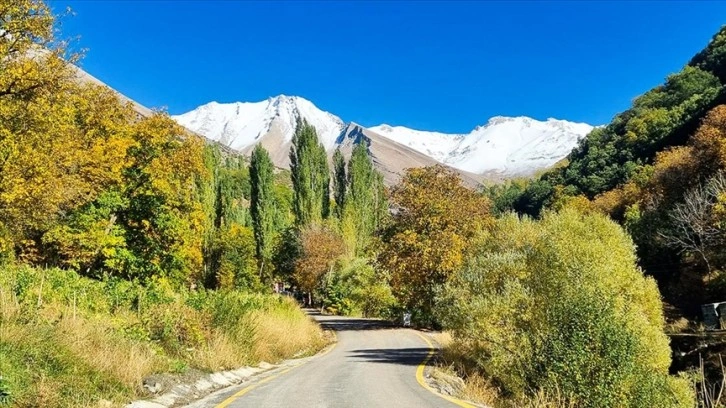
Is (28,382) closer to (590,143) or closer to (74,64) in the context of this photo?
(74,64)

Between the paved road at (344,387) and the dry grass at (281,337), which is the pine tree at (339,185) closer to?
the dry grass at (281,337)

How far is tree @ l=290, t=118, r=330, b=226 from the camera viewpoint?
6788cm

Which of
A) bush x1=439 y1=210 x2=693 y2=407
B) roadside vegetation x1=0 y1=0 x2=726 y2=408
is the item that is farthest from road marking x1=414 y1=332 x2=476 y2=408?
bush x1=439 y1=210 x2=693 y2=407

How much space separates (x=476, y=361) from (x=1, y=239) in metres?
16.8

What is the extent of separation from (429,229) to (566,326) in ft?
69.3

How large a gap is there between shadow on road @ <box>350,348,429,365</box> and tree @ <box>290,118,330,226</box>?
4515 centimetres

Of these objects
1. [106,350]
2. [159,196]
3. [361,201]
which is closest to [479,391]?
[106,350]

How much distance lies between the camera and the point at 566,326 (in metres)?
11.1

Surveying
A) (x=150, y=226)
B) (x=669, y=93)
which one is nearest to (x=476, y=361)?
(x=150, y=226)

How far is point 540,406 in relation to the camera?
353 inches

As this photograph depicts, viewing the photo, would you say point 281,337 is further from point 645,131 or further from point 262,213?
point 645,131

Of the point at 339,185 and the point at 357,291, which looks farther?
the point at 339,185

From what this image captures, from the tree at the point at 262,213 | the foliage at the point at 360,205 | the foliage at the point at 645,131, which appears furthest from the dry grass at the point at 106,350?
the foliage at the point at 645,131

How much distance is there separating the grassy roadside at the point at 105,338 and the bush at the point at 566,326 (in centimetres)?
665
